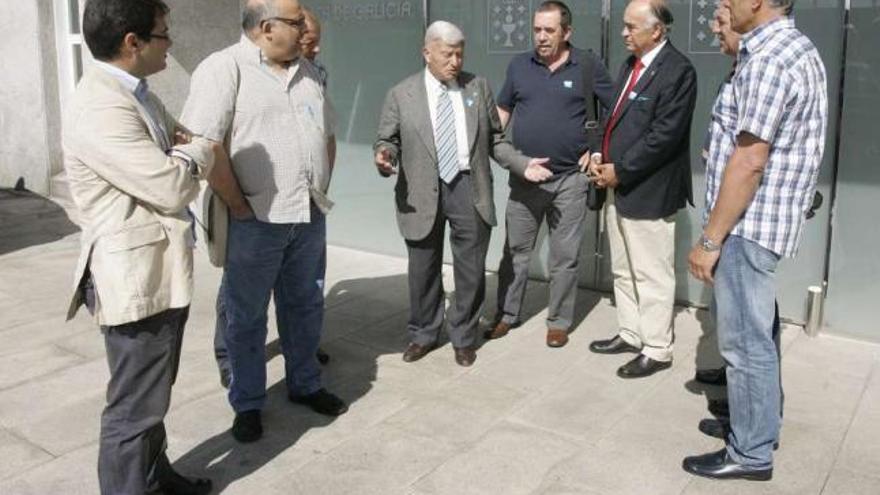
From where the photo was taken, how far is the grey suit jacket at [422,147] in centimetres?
445

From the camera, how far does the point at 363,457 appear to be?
357 centimetres

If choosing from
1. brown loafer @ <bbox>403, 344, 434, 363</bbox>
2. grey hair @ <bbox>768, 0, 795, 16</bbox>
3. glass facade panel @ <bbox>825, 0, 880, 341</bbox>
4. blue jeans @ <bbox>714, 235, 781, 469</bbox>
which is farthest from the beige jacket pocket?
glass facade panel @ <bbox>825, 0, 880, 341</bbox>

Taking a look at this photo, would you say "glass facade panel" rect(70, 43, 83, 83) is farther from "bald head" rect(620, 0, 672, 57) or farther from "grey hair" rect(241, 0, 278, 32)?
"bald head" rect(620, 0, 672, 57)

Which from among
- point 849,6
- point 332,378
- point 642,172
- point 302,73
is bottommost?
point 332,378

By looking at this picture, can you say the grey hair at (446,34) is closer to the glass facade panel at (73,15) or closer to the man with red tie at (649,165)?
the man with red tie at (649,165)

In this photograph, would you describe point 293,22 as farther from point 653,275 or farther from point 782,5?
point 653,275

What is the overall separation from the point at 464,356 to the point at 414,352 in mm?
294

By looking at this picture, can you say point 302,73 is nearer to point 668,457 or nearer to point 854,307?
point 668,457

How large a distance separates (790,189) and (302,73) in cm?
208

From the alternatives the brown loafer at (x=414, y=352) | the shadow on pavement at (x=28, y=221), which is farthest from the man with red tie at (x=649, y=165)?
the shadow on pavement at (x=28, y=221)

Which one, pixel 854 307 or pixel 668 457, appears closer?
pixel 668 457

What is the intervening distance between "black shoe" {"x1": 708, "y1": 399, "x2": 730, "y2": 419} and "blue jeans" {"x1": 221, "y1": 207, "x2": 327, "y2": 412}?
6.32ft

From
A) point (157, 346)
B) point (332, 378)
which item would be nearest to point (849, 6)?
point (332, 378)

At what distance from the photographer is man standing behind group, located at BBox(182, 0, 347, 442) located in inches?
135
